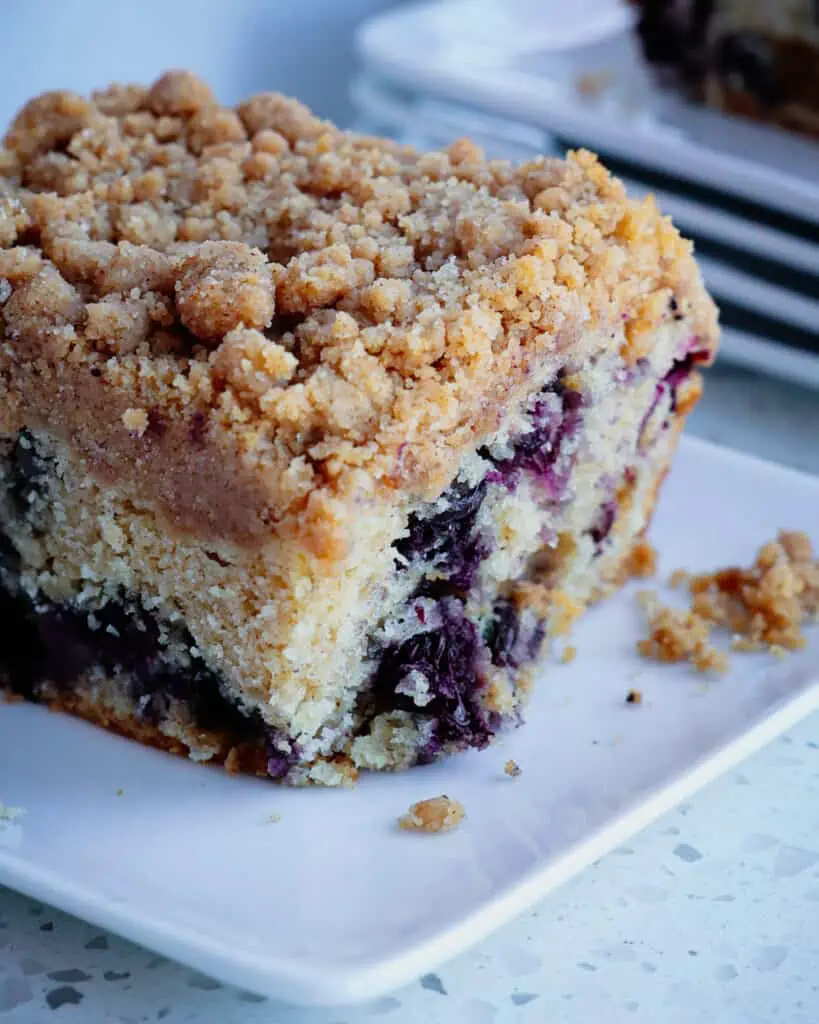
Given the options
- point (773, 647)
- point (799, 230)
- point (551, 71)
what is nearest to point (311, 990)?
point (773, 647)

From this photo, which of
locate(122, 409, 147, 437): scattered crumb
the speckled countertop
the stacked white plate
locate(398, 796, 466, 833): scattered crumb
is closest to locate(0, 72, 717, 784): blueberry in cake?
locate(122, 409, 147, 437): scattered crumb

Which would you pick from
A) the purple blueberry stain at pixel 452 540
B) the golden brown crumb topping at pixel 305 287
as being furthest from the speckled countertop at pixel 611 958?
the golden brown crumb topping at pixel 305 287

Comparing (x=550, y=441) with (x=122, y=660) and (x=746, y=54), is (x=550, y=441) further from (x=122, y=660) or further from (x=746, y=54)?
(x=746, y=54)

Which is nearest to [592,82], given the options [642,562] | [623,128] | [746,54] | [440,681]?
[746,54]

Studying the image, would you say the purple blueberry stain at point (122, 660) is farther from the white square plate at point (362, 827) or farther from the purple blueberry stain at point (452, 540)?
the purple blueberry stain at point (452, 540)

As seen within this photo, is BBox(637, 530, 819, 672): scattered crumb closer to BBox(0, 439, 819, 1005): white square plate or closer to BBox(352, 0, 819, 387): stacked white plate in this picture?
BBox(0, 439, 819, 1005): white square plate

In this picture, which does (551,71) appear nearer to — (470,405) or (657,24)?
(657,24)
